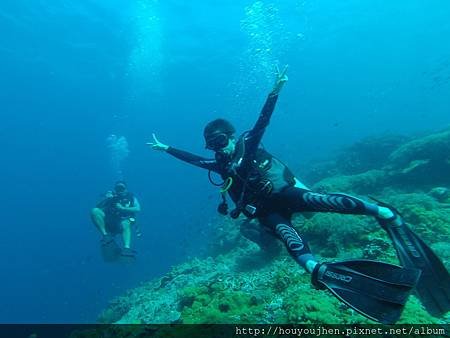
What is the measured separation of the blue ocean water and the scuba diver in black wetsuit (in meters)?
14.6

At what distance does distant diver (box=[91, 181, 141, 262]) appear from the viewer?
12539mm

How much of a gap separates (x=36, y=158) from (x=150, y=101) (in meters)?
39.9

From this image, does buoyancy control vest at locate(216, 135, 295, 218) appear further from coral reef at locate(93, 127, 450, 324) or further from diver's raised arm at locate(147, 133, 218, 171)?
coral reef at locate(93, 127, 450, 324)

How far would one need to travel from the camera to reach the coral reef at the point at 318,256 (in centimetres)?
527

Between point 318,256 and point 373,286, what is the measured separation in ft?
12.5

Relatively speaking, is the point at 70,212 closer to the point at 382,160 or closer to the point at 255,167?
the point at 382,160

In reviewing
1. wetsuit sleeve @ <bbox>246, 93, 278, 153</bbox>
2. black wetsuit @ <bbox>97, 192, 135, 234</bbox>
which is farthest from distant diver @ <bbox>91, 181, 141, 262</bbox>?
wetsuit sleeve @ <bbox>246, 93, 278, 153</bbox>

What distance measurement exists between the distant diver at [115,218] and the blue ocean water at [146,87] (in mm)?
7790

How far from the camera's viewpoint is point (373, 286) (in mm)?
3992

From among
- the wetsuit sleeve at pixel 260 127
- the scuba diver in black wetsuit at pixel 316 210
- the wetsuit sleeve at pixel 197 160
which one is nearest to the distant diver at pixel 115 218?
the wetsuit sleeve at pixel 197 160

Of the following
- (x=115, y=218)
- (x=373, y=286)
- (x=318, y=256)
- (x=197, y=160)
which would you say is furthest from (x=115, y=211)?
(x=373, y=286)

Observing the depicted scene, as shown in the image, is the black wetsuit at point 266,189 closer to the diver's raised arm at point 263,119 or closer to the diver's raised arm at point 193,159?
the diver's raised arm at point 263,119

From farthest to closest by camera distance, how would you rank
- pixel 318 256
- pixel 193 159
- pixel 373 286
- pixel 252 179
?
pixel 318 256 < pixel 193 159 < pixel 252 179 < pixel 373 286

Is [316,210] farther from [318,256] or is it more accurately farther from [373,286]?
[318,256]
